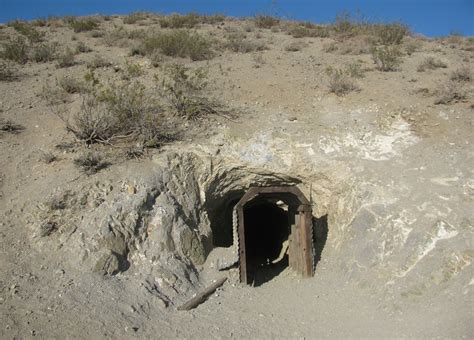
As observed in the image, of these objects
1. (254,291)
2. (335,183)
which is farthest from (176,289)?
(335,183)

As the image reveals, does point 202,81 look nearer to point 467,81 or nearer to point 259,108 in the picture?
point 259,108

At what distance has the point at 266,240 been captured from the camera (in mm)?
14047

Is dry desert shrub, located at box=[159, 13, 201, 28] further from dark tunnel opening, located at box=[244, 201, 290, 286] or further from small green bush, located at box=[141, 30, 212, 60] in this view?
dark tunnel opening, located at box=[244, 201, 290, 286]

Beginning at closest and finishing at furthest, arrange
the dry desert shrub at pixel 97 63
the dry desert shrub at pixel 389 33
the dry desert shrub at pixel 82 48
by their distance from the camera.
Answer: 1. the dry desert shrub at pixel 97 63
2. the dry desert shrub at pixel 82 48
3. the dry desert shrub at pixel 389 33

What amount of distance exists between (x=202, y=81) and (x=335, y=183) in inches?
214

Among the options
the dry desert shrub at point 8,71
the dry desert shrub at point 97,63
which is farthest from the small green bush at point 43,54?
the dry desert shrub at point 97,63

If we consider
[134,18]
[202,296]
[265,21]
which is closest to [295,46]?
[265,21]

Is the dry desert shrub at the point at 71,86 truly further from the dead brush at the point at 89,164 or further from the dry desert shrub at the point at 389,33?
the dry desert shrub at the point at 389,33

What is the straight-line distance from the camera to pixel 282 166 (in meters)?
9.70

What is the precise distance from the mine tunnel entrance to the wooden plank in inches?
25.8

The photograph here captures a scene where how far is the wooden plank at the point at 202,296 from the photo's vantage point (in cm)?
743

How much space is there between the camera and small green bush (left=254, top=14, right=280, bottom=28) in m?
21.6

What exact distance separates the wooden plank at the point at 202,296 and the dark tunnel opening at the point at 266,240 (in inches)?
47.4

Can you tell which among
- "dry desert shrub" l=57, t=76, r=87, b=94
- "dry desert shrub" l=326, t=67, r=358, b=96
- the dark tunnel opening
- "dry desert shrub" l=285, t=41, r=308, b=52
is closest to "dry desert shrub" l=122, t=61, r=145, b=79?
"dry desert shrub" l=57, t=76, r=87, b=94
